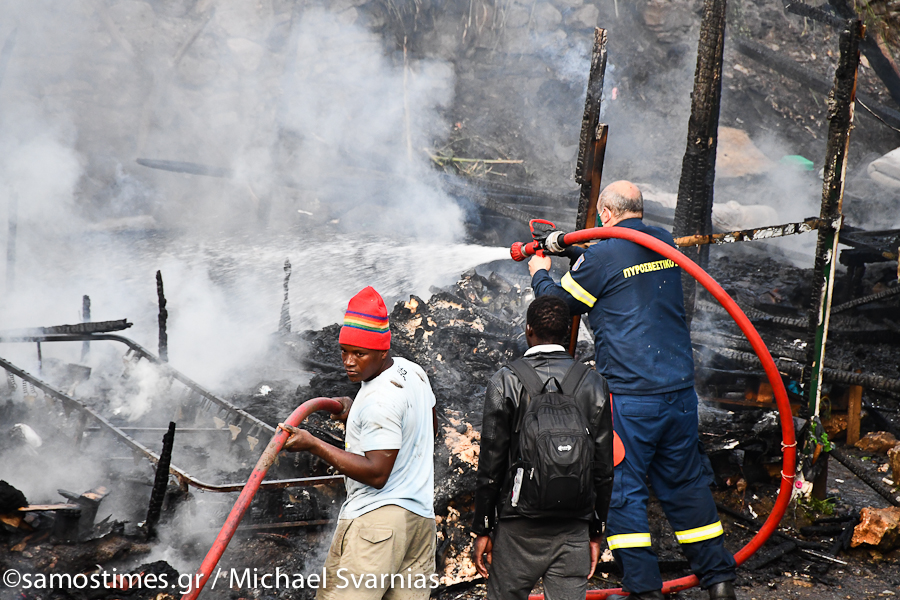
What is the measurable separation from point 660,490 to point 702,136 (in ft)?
10.4

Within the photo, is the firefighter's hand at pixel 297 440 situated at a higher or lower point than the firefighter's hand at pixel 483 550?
higher

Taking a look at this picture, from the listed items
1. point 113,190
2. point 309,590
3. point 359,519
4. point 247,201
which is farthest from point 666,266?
point 113,190

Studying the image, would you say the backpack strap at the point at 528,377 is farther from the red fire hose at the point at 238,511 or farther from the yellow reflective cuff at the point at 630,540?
the yellow reflective cuff at the point at 630,540

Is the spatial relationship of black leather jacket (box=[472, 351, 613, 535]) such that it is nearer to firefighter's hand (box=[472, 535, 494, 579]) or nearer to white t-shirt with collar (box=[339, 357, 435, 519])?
firefighter's hand (box=[472, 535, 494, 579])

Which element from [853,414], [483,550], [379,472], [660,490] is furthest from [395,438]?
[853,414]

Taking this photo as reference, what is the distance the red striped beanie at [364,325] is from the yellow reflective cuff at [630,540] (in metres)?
1.73

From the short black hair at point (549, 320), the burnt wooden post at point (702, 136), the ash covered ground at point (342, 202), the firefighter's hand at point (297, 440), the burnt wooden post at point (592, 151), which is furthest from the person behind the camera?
the burnt wooden post at point (702, 136)

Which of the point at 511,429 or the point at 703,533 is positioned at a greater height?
the point at 511,429

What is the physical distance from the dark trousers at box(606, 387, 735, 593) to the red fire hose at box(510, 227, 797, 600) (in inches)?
15.0

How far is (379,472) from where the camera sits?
2.31 m

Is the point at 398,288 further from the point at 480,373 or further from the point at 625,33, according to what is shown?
the point at 625,33

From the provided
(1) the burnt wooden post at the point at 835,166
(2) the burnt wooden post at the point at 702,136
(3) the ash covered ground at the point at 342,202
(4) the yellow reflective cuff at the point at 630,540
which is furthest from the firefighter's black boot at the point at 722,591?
(2) the burnt wooden post at the point at 702,136

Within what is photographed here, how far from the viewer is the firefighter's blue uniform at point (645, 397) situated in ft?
10.9

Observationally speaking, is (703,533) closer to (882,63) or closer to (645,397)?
(645,397)
